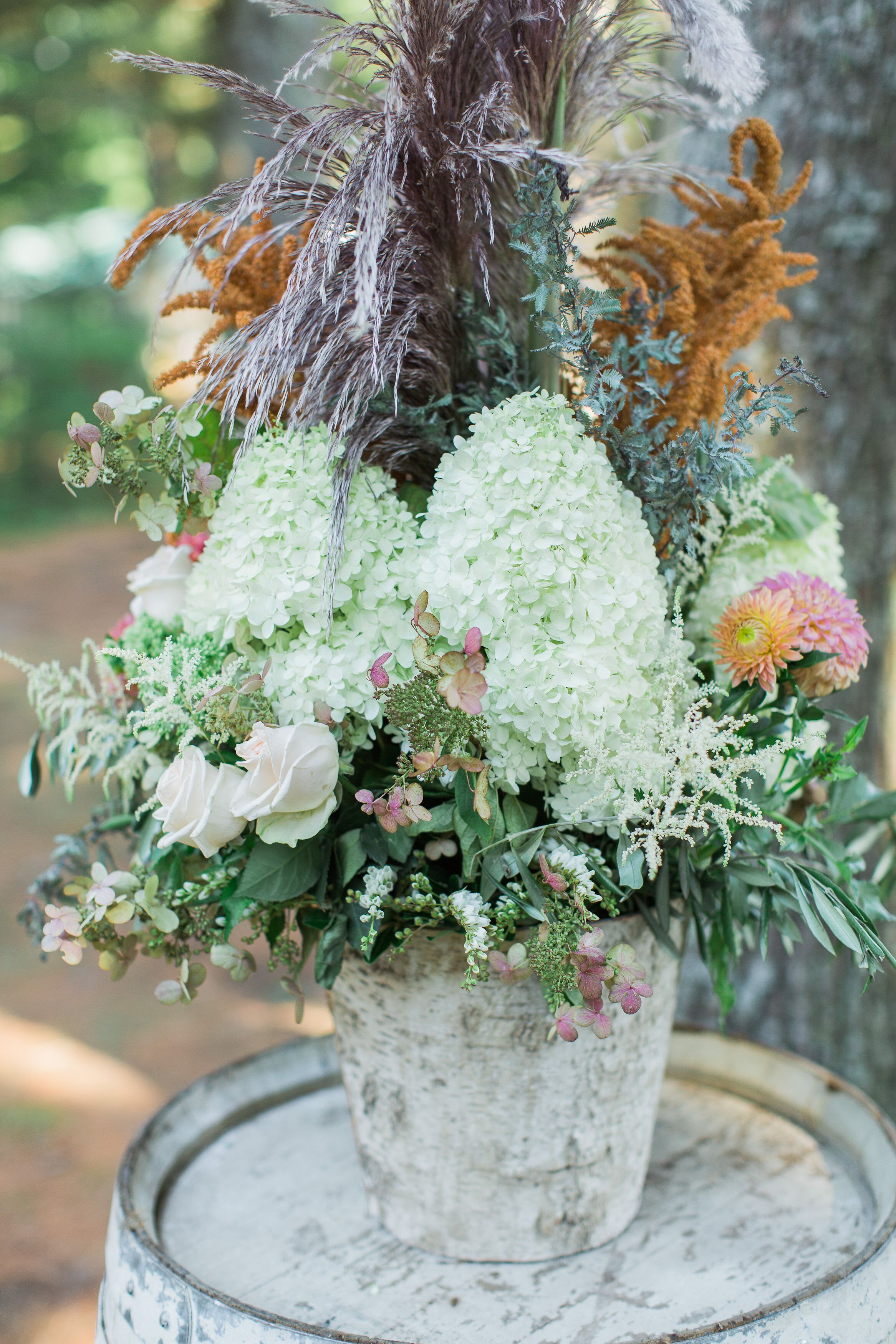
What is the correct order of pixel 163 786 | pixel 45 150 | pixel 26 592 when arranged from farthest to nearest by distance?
pixel 45 150 < pixel 26 592 < pixel 163 786

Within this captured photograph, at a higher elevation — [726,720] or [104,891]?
[726,720]

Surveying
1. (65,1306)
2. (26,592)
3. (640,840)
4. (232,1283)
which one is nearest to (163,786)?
(640,840)

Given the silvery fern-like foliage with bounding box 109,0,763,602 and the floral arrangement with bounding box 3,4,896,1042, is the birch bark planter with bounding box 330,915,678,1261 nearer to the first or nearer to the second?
the floral arrangement with bounding box 3,4,896,1042

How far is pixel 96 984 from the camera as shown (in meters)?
3.11

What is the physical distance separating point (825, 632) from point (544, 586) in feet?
0.81

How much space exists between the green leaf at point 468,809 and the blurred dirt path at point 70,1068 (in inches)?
62.3

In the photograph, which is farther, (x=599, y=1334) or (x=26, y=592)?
(x=26, y=592)

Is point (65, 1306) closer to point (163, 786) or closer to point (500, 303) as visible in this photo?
point (163, 786)

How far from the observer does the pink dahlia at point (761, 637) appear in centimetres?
80

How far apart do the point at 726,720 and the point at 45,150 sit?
915 centimetres

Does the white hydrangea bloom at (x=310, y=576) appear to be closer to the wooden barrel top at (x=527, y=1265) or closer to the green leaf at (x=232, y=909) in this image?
the green leaf at (x=232, y=909)

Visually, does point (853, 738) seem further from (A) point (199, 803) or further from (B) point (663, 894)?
(A) point (199, 803)

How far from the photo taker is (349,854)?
2.68ft

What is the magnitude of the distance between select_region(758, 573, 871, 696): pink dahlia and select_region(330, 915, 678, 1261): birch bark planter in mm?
266
